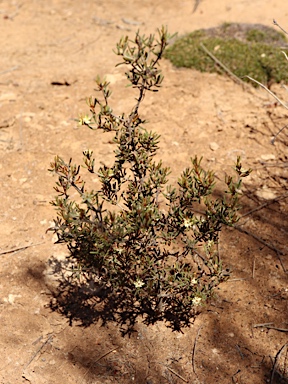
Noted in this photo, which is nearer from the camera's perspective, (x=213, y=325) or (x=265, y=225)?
(x=213, y=325)

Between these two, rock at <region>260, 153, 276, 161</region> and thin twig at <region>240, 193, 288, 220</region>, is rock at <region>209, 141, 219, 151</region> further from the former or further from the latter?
thin twig at <region>240, 193, 288, 220</region>

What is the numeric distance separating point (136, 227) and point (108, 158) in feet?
7.45

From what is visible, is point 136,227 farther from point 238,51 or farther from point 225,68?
point 238,51

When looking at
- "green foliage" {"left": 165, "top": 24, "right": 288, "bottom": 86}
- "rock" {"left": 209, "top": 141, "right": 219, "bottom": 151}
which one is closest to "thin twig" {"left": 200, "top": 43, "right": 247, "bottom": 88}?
"green foliage" {"left": 165, "top": 24, "right": 288, "bottom": 86}

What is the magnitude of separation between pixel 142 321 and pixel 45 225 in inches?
48.1

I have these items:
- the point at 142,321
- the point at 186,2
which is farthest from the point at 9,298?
the point at 186,2

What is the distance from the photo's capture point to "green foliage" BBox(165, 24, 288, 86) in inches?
227

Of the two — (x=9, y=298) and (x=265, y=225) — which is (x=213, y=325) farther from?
(x=9, y=298)

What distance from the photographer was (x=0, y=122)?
522 cm

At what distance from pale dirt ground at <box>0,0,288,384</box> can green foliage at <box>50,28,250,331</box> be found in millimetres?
165

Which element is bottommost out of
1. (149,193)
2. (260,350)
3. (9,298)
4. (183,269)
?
(9,298)

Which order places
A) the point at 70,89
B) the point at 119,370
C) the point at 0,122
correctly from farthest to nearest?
the point at 70,89, the point at 0,122, the point at 119,370

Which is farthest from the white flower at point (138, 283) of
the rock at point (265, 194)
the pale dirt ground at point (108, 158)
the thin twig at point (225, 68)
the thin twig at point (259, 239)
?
the thin twig at point (225, 68)

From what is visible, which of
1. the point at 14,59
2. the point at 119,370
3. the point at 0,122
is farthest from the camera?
the point at 14,59
